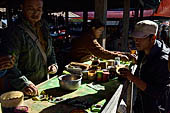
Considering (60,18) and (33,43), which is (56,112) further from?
(60,18)

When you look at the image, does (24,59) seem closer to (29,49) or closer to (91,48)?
(29,49)

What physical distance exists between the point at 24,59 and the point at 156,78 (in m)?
1.64

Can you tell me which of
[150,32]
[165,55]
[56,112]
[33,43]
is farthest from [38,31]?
[165,55]

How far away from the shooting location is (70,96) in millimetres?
1891

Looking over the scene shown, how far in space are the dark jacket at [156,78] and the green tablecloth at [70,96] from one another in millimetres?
419

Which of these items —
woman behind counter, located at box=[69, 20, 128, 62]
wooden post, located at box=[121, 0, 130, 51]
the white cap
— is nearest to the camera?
the white cap

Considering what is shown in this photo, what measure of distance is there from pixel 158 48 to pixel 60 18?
11681 millimetres

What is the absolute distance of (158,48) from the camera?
1984 mm

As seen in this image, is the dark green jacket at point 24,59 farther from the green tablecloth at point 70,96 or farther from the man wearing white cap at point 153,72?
the man wearing white cap at point 153,72

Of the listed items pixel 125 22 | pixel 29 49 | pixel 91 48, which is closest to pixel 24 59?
pixel 29 49

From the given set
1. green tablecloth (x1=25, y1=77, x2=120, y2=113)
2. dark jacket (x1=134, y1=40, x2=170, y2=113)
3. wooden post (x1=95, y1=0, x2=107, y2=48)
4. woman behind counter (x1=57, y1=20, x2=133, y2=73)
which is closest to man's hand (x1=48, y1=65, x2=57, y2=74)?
green tablecloth (x1=25, y1=77, x2=120, y2=113)

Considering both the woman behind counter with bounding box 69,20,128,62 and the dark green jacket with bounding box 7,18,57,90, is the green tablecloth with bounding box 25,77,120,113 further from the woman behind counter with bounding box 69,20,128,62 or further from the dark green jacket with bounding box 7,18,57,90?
the woman behind counter with bounding box 69,20,128,62

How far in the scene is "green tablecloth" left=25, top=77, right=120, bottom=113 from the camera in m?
1.64

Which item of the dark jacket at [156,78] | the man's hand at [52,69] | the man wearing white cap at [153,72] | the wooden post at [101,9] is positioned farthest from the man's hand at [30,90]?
the wooden post at [101,9]
